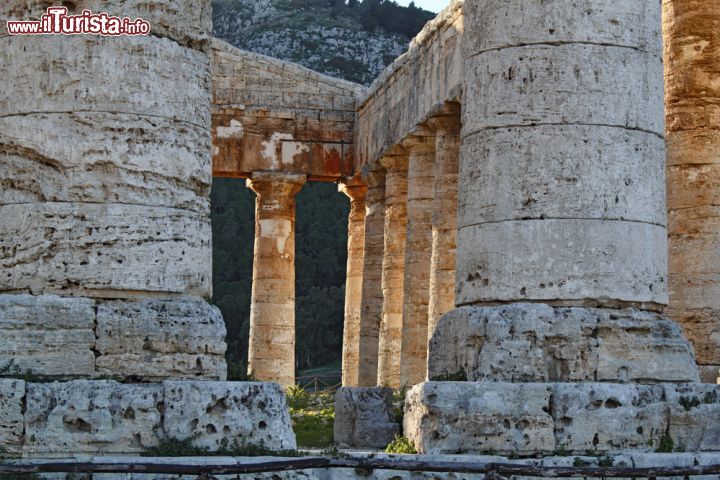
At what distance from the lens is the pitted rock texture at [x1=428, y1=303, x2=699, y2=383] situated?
1062 cm

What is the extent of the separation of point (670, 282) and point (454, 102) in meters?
6.67

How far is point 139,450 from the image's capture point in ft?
30.9

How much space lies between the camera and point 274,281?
98.0ft

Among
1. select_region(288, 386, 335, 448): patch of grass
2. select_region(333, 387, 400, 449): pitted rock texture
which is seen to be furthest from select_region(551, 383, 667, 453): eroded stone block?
select_region(288, 386, 335, 448): patch of grass

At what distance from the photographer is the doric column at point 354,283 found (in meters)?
29.7

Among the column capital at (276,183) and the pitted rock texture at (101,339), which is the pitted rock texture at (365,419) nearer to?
the pitted rock texture at (101,339)

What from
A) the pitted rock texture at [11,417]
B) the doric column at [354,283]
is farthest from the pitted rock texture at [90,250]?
the doric column at [354,283]

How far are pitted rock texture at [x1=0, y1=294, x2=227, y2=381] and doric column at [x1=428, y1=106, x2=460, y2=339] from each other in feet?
38.4

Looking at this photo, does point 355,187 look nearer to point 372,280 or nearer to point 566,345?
point 372,280

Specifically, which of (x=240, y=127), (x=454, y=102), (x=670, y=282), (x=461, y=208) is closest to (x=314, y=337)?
(x=240, y=127)

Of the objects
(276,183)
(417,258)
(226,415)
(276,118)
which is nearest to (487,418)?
(226,415)

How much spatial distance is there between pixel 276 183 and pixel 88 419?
68.5 ft

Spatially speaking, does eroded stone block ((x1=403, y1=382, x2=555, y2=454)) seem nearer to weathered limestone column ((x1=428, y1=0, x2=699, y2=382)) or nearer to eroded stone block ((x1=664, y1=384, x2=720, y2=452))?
weathered limestone column ((x1=428, y1=0, x2=699, y2=382))

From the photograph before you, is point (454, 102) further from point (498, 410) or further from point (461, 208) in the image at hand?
point (498, 410)
